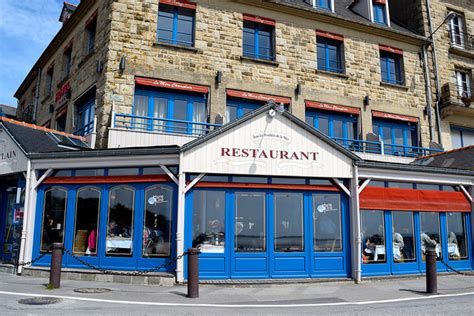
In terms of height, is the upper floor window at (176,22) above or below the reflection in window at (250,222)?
above

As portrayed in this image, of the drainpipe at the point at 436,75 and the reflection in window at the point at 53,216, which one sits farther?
the drainpipe at the point at 436,75

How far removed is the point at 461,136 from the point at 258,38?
11317 millimetres

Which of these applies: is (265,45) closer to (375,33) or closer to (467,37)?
(375,33)

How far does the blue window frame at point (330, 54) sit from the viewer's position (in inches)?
696

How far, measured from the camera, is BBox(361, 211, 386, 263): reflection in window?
38.0 feet

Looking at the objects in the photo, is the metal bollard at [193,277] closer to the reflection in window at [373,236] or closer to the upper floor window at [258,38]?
the reflection in window at [373,236]

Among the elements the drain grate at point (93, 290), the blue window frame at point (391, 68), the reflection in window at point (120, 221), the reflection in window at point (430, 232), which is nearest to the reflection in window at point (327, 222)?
the reflection in window at point (430, 232)

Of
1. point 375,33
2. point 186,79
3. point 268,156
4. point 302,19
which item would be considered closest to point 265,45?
point 302,19

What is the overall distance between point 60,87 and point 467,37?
66.5ft

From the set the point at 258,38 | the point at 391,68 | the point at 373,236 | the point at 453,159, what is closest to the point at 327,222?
the point at 373,236

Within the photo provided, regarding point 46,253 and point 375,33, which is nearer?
point 46,253

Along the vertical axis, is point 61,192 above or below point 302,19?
below

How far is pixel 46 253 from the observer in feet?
35.9

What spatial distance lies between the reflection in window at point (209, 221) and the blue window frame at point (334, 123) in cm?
761
